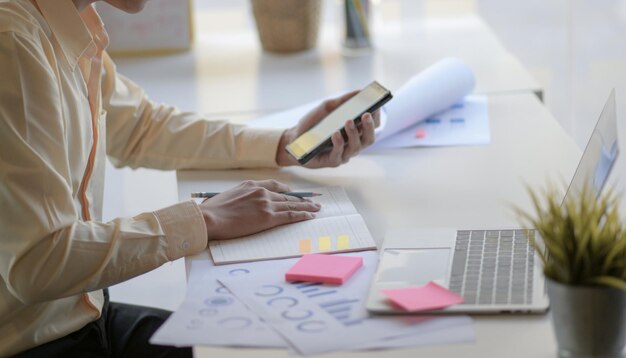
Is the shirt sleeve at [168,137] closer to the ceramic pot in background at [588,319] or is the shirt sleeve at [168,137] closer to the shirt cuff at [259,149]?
the shirt cuff at [259,149]

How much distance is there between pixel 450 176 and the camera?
1.45 metres

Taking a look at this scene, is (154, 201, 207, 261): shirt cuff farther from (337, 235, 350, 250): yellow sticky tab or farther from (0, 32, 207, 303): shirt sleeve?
(337, 235, 350, 250): yellow sticky tab

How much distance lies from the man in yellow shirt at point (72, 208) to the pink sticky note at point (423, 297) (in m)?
0.27

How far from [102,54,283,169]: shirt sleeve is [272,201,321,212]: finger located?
9.8 inches

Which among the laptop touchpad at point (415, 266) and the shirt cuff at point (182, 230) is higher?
the shirt cuff at point (182, 230)

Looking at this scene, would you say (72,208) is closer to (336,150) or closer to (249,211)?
(249,211)

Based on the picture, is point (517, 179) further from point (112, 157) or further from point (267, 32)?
point (267, 32)

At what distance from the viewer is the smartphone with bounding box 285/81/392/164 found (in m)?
1.45

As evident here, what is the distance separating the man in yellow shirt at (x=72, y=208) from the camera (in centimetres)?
106

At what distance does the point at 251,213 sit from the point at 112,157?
1.51 feet

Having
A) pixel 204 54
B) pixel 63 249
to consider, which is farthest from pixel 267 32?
pixel 63 249

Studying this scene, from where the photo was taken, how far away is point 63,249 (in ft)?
3.50

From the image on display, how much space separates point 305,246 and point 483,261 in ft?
0.70

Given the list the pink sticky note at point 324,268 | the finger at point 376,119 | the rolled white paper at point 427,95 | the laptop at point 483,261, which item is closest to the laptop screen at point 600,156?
the laptop at point 483,261
